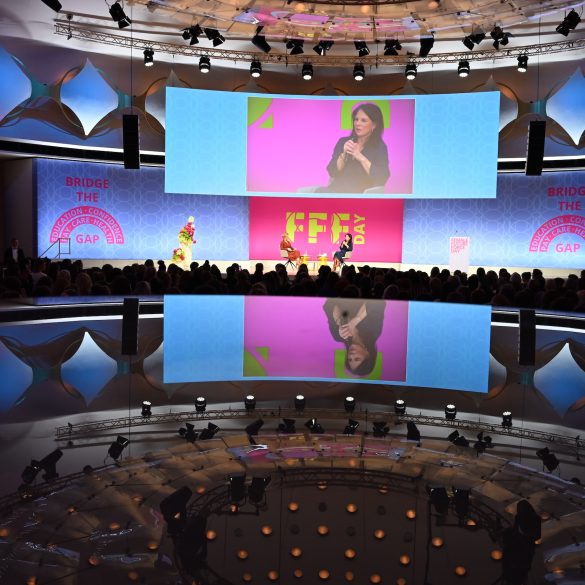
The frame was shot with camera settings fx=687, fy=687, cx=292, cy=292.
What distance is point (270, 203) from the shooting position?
748 inches

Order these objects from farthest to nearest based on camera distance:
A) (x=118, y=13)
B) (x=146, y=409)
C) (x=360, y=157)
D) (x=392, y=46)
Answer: (x=360, y=157) < (x=392, y=46) < (x=118, y=13) < (x=146, y=409)

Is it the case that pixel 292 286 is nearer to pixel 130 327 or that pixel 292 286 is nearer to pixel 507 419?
pixel 130 327

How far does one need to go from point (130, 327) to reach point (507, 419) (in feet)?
7.82

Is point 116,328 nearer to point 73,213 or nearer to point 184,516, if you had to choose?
point 184,516

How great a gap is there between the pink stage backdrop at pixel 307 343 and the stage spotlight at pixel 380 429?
650 mm

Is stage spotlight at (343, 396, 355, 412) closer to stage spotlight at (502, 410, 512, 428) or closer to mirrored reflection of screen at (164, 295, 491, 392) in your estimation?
mirrored reflection of screen at (164, 295, 491, 392)

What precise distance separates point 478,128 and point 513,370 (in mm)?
14634

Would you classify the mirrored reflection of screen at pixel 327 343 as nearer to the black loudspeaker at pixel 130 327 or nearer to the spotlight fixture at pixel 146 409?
the black loudspeaker at pixel 130 327

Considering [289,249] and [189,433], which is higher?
[289,249]

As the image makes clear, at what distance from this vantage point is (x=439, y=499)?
52.5 inches

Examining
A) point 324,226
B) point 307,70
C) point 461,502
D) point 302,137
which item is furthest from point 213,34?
point 461,502

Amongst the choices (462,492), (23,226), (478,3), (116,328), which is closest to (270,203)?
(23,226)

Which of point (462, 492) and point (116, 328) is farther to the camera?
point (116, 328)

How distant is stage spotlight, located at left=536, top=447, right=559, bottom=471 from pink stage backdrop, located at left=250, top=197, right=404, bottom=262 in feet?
57.0
